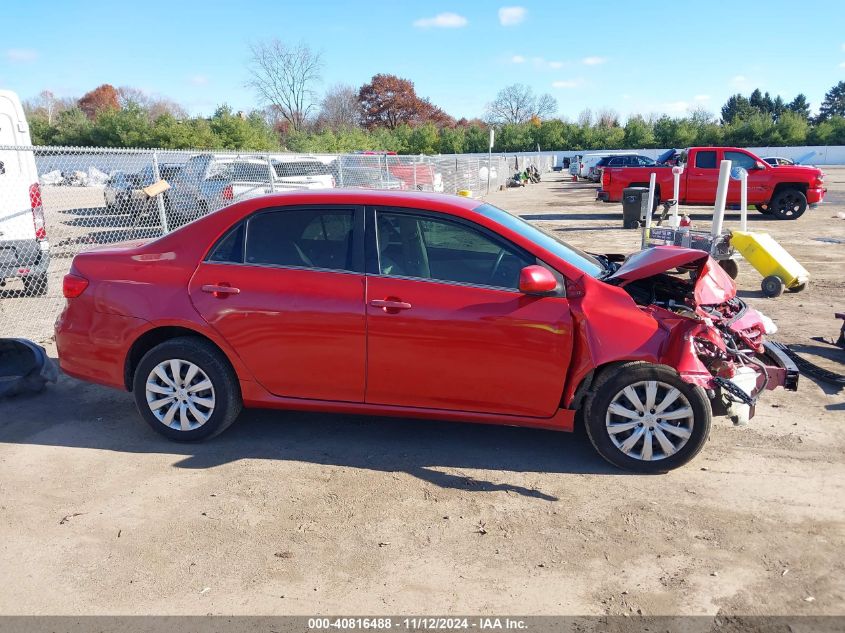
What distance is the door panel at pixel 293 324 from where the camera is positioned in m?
4.32

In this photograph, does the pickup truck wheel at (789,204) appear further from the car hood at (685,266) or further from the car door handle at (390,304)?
the car door handle at (390,304)

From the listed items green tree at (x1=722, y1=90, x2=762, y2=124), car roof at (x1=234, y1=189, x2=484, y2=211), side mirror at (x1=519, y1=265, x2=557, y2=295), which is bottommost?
side mirror at (x1=519, y1=265, x2=557, y2=295)

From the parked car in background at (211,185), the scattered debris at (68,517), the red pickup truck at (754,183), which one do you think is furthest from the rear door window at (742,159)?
the scattered debris at (68,517)

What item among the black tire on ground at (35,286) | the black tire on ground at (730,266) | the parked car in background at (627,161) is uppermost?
the parked car in background at (627,161)

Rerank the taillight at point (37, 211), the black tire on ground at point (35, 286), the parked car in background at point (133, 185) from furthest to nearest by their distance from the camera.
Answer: the parked car in background at point (133, 185)
the black tire on ground at point (35, 286)
the taillight at point (37, 211)

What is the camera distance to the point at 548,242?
4660 millimetres

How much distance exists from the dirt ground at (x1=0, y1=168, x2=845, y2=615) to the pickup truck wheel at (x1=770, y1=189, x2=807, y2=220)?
15458 mm

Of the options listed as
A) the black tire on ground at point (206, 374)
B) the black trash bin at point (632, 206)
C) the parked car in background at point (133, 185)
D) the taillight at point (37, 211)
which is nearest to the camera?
the black tire on ground at point (206, 374)

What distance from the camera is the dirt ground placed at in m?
3.12

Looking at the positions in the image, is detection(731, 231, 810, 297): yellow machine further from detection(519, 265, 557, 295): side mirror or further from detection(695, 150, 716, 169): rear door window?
detection(695, 150, 716, 169): rear door window

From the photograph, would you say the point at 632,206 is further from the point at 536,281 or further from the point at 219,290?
the point at 219,290

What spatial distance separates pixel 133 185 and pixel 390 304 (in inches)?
416

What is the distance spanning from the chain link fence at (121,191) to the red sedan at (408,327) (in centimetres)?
→ 261

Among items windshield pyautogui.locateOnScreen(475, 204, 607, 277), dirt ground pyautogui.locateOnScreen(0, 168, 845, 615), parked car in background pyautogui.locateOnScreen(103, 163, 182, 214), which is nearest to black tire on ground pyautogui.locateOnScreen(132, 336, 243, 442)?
dirt ground pyautogui.locateOnScreen(0, 168, 845, 615)
